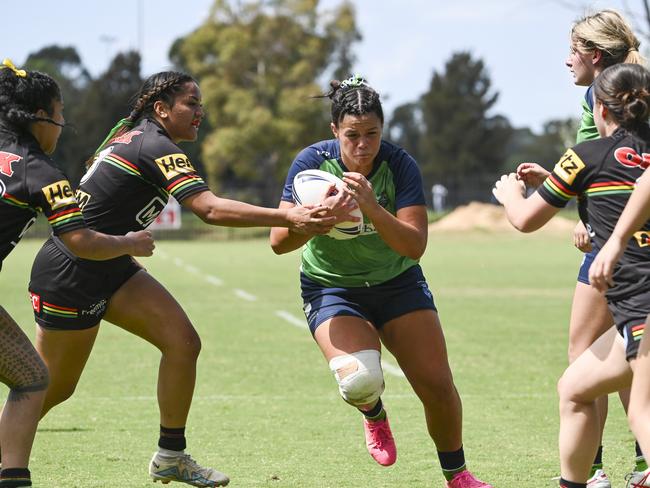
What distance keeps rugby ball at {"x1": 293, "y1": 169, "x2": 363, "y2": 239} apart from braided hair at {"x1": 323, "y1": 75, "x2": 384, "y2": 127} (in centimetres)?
32

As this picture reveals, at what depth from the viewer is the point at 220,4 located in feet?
213

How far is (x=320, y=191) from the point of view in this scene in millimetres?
6141

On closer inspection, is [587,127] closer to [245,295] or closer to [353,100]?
[353,100]

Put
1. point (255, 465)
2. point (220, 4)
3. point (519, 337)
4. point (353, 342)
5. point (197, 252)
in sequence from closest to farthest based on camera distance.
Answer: point (353, 342) < point (255, 465) < point (519, 337) < point (197, 252) < point (220, 4)

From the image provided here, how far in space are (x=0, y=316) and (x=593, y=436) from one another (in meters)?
3.07

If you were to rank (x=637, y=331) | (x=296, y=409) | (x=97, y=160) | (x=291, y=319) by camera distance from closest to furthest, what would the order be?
(x=637, y=331) < (x=97, y=160) < (x=296, y=409) < (x=291, y=319)

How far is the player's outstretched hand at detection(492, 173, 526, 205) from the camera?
5566 mm

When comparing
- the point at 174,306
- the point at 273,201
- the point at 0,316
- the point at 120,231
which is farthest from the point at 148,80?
the point at 273,201

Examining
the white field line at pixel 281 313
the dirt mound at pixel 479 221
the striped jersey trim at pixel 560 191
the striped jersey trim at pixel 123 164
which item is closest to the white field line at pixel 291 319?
the white field line at pixel 281 313

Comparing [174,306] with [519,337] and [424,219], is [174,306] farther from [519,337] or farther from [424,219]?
[519,337]

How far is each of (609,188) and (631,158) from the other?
0.17 meters

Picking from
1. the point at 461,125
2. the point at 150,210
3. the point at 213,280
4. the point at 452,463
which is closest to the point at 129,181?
the point at 150,210

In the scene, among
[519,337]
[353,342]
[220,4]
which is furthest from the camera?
[220,4]

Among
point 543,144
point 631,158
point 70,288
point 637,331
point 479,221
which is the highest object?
point 631,158
